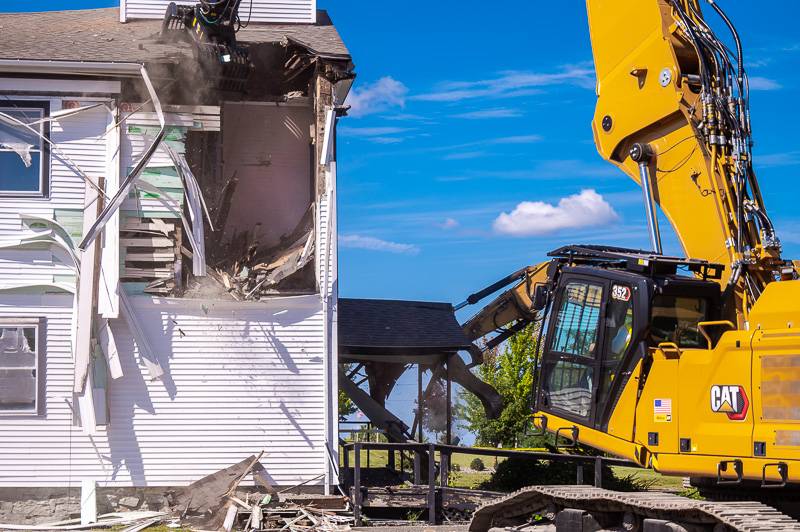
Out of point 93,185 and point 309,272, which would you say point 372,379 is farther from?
point 93,185

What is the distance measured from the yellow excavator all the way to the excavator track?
0.07ft

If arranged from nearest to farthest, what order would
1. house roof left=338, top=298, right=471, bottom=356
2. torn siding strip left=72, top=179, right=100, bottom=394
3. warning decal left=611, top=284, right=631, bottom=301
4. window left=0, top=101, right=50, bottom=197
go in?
warning decal left=611, top=284, right=631, bottom=301, torn siding strip left=72, top=179, right=100, bottom=394, window left=0, top=101, right=50, bottom=197, house roof left=338, top=298, right=471, bottom=356

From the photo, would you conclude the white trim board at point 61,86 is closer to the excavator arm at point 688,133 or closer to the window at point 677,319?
the excavator arm at point 688,133

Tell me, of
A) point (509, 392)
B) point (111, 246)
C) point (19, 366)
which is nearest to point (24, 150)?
point (111, 246)

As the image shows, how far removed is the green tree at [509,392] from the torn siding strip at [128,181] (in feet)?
36.1

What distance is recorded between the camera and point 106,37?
17094 millimetres

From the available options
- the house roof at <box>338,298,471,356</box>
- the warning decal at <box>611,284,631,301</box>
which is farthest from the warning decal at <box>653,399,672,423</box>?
the house roof at <box>338,298,471,356</box>

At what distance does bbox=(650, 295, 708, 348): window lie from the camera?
9.37m

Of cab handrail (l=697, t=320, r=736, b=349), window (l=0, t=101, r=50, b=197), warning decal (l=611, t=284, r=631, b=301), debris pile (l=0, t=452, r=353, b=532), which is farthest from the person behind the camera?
window (l=0, t=101, r=50, b=197)

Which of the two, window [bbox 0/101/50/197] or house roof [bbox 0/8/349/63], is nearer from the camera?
window [bbox 0/101/50/197]

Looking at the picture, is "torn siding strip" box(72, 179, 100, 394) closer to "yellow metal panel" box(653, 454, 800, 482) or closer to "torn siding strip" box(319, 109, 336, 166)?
"torn siding strip" box(319, 109, 336, 166)

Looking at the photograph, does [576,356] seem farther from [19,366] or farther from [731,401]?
[19,366]

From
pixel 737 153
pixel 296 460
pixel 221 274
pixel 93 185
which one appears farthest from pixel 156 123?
pixel 737 153

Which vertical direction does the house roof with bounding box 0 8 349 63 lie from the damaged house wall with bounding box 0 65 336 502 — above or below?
above
